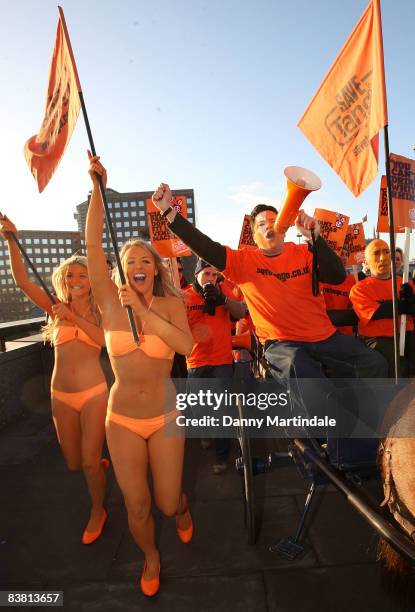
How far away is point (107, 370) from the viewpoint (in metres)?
6.65

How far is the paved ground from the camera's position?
7.39ft

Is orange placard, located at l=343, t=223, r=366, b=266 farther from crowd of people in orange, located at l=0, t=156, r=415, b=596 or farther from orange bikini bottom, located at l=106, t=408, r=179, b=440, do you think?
orange bikini bottom, located at l=106, t=408, r=179, b=440

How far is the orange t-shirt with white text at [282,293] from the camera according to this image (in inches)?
112

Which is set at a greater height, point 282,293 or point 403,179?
point 403,179

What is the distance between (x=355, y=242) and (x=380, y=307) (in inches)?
324

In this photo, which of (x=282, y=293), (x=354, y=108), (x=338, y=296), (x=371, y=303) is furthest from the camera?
(x=338, y=296)

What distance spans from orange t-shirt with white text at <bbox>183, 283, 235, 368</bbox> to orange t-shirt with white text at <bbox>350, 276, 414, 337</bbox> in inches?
58.4

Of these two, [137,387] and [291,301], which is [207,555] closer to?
[137,387]

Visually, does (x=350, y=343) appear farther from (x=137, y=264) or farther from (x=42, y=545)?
(x=42, y=545)

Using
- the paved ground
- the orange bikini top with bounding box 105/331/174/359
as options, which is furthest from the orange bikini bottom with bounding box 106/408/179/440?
the paved ground

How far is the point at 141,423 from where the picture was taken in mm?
2361

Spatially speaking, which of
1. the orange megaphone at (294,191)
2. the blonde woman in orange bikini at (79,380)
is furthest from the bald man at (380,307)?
the blonde woman in orange bikini at (79,380)
